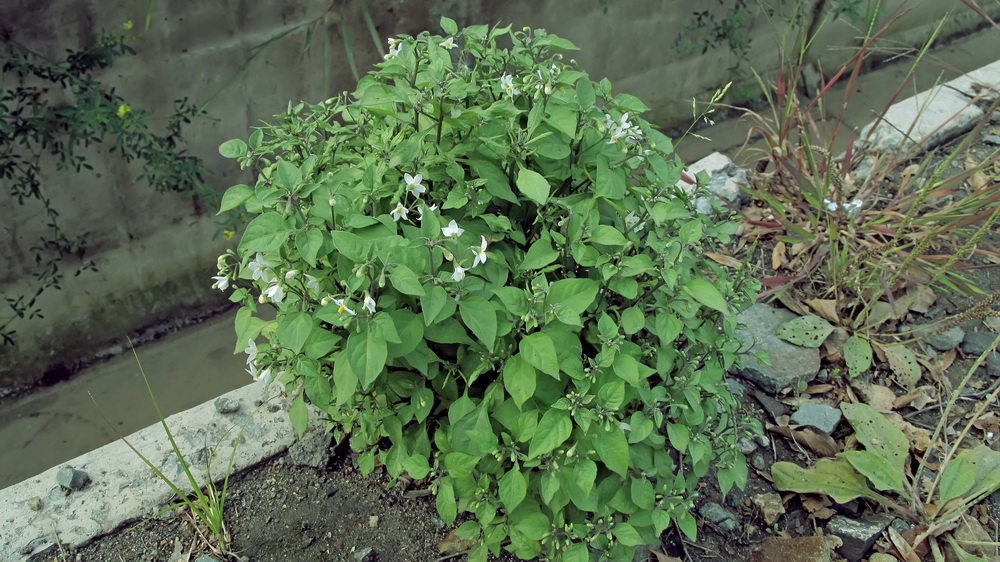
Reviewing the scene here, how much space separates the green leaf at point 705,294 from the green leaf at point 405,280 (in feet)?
1.82

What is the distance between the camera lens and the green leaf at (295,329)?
53.8 inches

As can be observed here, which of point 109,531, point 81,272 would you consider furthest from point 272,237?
point 81,272

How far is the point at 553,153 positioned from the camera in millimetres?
1489

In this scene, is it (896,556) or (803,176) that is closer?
(896,556)

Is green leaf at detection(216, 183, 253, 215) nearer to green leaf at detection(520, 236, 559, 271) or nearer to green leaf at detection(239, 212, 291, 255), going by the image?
green leaf at detection(239, 212, 291, 255)

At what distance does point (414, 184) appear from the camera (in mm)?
1469

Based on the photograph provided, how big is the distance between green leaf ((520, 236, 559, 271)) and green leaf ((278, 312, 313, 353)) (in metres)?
0.43

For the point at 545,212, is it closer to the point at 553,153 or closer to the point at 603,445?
the point at 553,153

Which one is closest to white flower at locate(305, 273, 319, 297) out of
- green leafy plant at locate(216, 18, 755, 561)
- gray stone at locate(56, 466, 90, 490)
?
green leafy plant at locate(216, 18, 755, 561)

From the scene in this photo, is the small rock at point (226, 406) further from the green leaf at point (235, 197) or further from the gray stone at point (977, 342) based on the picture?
the gray stone at point (977, 342)

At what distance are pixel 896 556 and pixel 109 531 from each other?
193 cm

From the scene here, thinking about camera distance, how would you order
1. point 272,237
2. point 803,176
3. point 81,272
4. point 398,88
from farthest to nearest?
point 81,272 < point 803,176 < point 398,88 < point 272,237

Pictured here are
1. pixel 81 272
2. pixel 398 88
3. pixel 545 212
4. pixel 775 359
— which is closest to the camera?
pixel 398 88

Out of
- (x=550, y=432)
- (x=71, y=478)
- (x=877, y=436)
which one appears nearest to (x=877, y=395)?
(x=877, y=436)
